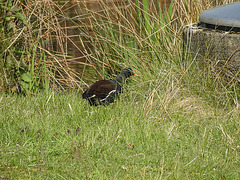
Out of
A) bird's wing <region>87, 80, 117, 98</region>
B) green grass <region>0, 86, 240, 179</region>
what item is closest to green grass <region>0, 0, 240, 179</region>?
green grass <region>0, 86, 240, 179</region>

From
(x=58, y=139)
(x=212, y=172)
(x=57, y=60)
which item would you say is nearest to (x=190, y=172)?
(x=212, y=172)

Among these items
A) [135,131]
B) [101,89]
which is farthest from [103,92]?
[135,131]

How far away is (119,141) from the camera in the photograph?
136 inches

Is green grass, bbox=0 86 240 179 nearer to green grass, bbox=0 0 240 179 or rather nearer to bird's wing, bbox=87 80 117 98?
green grass, bbox=0 0 240 179

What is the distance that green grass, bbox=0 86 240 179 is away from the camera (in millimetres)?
2939

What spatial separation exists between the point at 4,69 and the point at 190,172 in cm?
301

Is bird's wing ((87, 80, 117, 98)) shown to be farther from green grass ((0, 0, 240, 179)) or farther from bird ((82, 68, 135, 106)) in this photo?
green grass ((0, 0, 240, 179))

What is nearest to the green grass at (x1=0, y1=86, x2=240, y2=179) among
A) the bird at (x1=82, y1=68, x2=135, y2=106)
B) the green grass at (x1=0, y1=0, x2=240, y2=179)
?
the green grass at (x1=0, y1=0, x2=240, y2=179)

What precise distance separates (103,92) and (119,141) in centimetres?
116

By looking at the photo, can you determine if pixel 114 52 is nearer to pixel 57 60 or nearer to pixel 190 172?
pixel 57 60

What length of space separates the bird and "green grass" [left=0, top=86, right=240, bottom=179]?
120mm

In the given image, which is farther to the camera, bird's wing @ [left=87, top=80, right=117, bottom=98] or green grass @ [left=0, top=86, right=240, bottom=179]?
bird's wing @ [left=87, top=80, right=117, bottom=98]

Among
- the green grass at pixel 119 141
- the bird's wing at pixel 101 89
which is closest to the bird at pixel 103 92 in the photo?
the bird's wing at pixel 101 89

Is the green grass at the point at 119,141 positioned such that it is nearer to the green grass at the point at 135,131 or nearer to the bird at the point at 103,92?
the green grass at the point at 135,131
